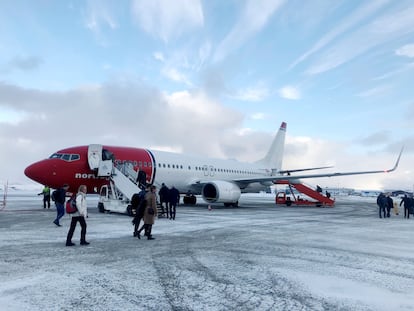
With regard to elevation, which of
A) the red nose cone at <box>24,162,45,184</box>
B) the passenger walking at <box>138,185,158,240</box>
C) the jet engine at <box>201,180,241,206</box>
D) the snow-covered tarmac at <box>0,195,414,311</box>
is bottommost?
the snow-covered tarmac at <box>0,195,414,311</box>

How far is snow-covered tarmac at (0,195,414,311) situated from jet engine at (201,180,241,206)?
459 inches

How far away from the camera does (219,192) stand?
2145cm

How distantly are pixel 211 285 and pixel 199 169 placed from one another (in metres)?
19.9

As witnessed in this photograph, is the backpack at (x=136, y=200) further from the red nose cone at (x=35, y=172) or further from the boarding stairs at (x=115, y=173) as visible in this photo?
the red nose cone at (x=35, y=172)

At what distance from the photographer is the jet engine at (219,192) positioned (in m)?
21.6

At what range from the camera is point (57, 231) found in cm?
1055

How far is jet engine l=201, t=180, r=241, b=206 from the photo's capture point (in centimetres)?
2155

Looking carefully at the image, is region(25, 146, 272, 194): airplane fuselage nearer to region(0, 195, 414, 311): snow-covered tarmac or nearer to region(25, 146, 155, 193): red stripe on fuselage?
region(25, 146, 155, 193): red stripe on fuselage

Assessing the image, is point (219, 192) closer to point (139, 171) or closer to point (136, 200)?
point (139, 171)

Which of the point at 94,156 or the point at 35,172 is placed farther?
the point at 94,156

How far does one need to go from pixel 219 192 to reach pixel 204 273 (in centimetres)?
1578

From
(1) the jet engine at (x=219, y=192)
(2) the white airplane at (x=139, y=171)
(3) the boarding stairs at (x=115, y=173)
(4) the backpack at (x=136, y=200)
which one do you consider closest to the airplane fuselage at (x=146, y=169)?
(2) the white airplane at (x=139, y=171)

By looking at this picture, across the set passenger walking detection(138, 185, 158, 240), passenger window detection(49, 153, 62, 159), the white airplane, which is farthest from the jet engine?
passenger walking detection(138, 185, 158, 240)

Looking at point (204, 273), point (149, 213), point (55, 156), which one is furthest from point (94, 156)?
point (204, 273)
